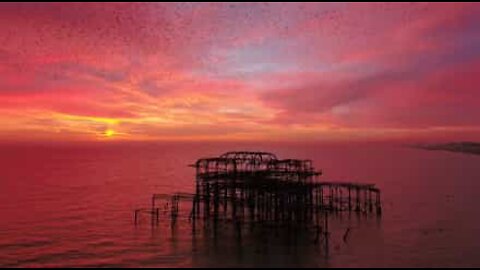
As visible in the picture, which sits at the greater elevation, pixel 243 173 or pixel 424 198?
pixel 243 173

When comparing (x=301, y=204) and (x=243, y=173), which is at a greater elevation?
(x=243, y=173)

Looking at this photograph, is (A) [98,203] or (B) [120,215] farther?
(A) [98,203]

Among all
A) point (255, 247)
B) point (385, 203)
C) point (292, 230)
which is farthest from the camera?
point (385, 203)

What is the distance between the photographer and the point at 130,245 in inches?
1396

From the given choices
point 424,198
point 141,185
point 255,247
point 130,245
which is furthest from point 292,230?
point 141,185

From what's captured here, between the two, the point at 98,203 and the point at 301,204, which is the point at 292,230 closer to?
the point at 301,204

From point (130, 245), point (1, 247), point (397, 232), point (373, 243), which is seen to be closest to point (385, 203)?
point (397, 232)

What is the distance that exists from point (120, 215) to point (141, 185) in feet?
113

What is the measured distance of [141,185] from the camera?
8425cm

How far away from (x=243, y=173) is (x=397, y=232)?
13.5 meters

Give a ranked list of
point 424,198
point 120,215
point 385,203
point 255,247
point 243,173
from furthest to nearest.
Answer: point 424,198 → point 385,203 → point 120,215 → point 243,173 → point 255,247

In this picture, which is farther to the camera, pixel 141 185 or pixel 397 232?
pixel 141 185

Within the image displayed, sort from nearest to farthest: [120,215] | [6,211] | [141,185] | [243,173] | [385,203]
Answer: [243,173]
[120,215]
[6,211]
[385,203]
[141,185]

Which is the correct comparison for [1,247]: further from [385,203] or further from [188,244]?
[385,203]
